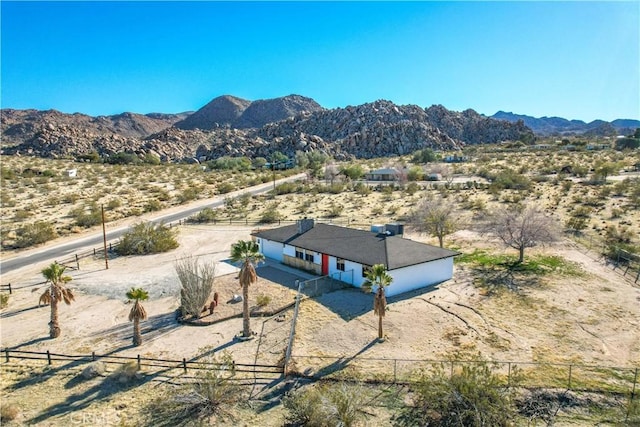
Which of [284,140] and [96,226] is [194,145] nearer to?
[284,140]

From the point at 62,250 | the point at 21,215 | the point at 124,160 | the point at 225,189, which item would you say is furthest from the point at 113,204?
the point at 124,160

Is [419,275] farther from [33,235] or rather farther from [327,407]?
[33,235]

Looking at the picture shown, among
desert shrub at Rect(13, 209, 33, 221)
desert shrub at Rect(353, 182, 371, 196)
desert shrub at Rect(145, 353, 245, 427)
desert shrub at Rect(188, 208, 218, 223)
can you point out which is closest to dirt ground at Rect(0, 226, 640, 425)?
desert shrub at Rect(145, 353, 245, 427)

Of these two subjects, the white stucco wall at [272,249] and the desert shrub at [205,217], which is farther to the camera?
the desert shrub at [205,217]

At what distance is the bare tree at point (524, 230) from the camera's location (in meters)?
27.6

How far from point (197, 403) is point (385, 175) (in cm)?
6368

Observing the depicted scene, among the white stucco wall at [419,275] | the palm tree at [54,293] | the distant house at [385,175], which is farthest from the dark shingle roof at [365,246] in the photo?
the distant house at [385,175]

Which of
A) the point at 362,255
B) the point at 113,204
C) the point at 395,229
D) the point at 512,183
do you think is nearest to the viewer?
the point at 362,255

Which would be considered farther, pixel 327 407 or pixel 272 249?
pixel 272 249

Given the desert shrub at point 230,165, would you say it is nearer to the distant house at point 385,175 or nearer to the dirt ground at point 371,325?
the distant house at point 385,175

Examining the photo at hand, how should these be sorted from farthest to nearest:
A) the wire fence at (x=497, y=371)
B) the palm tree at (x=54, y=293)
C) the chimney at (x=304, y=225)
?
1. the chimney at (x=304, y=225)
2. the palm tree at (x=54, y=293)
3. the wire fence at (x=497, y=371)

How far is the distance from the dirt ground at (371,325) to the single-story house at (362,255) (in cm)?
93

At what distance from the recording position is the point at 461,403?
13.2 meters

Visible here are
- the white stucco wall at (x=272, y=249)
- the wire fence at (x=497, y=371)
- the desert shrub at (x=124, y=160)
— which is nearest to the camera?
the wire fence at (x=497, y=371)
